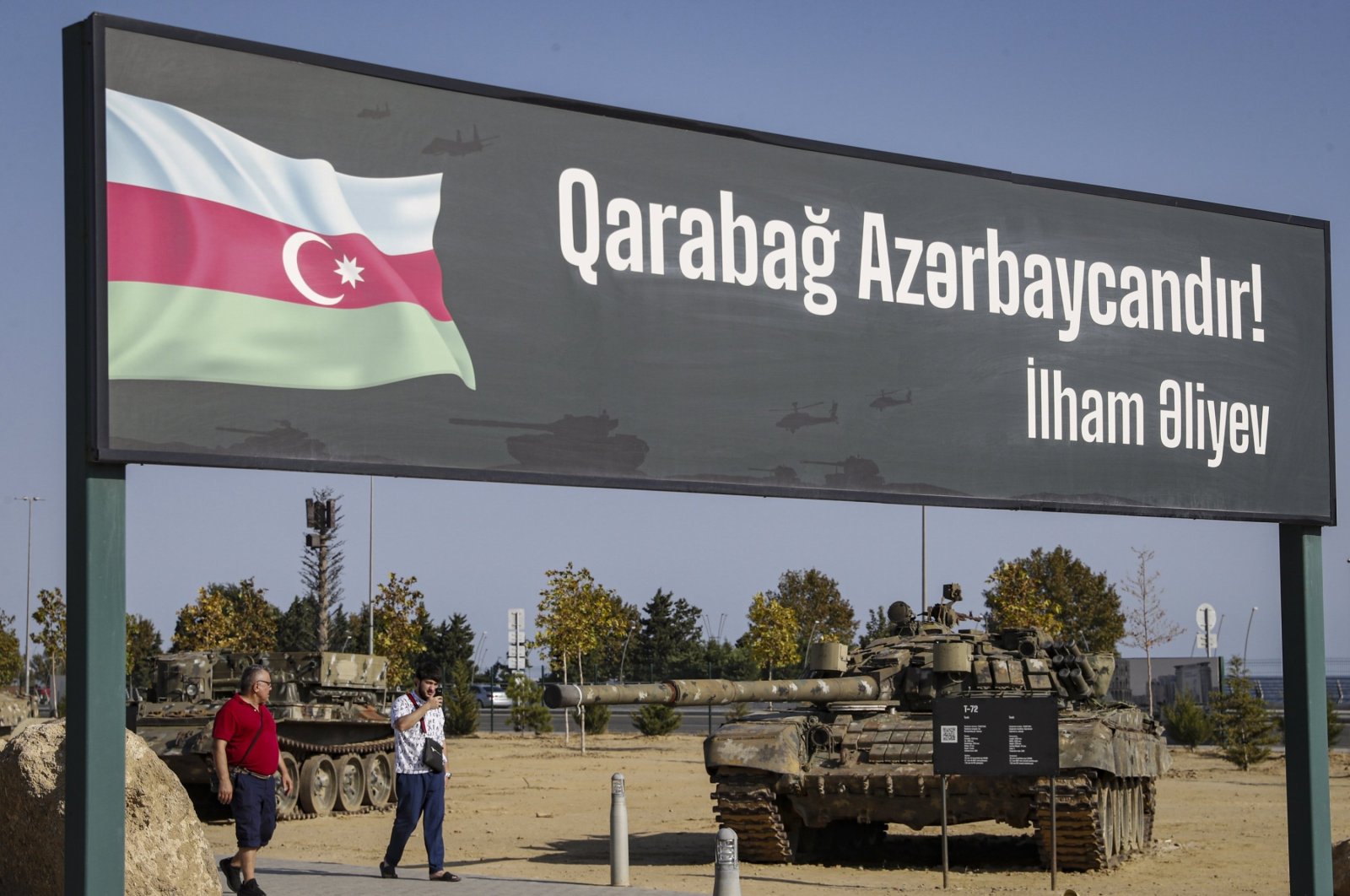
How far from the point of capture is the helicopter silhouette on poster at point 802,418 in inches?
306

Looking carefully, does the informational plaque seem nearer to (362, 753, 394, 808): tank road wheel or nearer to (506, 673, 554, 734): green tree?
(362, 753, 394, 808): tank road wheel

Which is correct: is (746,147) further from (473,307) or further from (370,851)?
(370,851)

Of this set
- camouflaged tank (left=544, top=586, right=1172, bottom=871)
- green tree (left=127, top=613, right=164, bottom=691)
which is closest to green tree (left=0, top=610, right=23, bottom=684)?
green tree (left=127, top=613, right=164, bottom=691)

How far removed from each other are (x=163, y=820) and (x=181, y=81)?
5893 mm

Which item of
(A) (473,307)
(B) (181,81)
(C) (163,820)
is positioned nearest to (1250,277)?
(A) (473,307)

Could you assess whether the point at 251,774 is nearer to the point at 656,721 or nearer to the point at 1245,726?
the point at 1245,726

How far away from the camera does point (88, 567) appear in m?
6.14

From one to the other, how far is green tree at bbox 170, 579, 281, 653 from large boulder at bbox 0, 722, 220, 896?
3250cm

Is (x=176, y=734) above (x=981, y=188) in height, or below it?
below

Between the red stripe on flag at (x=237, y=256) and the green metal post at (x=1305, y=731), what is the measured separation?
16.8 feet

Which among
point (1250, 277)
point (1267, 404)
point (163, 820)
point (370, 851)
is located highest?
point (1250, 277)

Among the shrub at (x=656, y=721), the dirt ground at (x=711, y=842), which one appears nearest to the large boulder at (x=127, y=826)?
the dirt ground at (x=711, y=842)

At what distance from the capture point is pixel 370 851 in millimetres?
17734

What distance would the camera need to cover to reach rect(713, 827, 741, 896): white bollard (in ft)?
31.1
